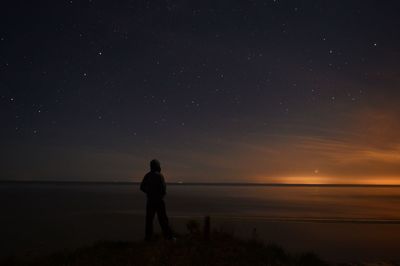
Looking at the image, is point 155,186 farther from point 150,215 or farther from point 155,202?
point 150,215

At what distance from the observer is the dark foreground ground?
1041 centimetres

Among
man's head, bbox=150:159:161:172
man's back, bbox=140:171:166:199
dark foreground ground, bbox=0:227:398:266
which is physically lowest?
dark foreground ground, bbox=0:227:398:266

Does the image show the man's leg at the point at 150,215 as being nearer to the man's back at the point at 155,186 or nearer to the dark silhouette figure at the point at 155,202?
the dark silhouette figure at the point at 155,202

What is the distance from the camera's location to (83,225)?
32625mm

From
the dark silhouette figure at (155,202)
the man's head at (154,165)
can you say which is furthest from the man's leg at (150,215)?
the man's head at (154,165)

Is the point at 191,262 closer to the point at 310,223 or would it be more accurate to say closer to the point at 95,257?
the point at 95,257

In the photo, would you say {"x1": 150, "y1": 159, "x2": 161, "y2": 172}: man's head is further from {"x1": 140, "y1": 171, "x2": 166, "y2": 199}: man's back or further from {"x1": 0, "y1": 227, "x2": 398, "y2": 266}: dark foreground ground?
{"x1": 0, "y1": 227, "x2": 398, "y2": 266}: dark foreground ground

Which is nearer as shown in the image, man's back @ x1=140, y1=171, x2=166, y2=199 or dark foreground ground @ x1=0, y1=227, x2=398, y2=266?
dark foreground ground @ x1=0, y1=227, x2=398, y2=266

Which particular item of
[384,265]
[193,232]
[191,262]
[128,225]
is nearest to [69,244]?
[128,225]

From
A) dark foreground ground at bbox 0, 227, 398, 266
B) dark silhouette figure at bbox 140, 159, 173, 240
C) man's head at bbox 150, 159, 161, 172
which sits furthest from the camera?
man's head at bbox 150, 159, 161, 172

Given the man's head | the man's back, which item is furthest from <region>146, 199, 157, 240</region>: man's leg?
the man's head

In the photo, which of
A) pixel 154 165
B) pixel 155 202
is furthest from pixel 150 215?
pixel 154 165

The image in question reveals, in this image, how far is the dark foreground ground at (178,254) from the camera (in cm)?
1041

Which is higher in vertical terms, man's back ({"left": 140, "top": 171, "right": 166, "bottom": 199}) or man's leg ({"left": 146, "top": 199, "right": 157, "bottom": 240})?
man's back ({"left": 140, "top": 171, "right": 166, "bottom": 199})
